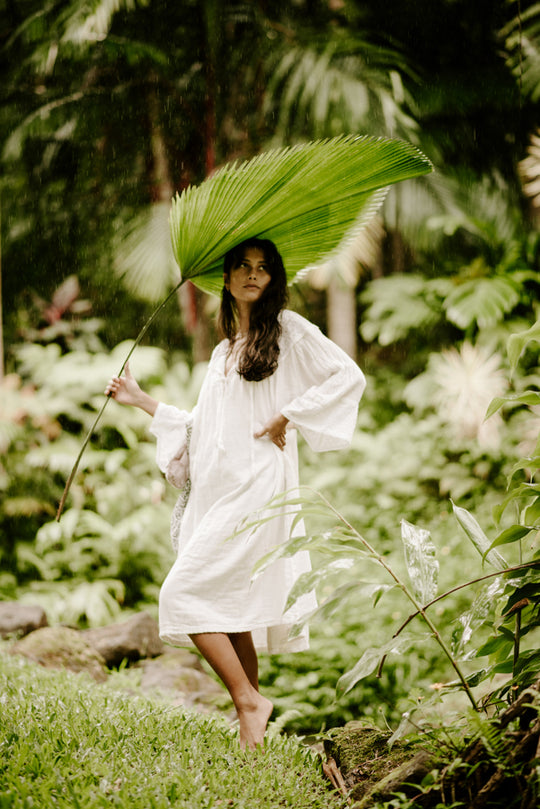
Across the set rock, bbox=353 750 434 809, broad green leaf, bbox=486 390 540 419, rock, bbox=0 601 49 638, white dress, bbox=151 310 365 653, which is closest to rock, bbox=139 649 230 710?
rock, bbox=0 601 49 638

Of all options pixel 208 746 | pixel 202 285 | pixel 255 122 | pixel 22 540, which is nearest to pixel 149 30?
pixel 255 122

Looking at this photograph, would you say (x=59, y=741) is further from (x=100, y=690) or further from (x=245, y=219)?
(x=245, y=219)

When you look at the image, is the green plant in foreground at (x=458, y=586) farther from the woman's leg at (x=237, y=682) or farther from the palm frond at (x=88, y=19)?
the palm frond at (x=88, y=19)

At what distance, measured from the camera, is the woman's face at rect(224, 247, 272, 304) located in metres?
2.97

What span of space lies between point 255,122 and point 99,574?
15.9 ft

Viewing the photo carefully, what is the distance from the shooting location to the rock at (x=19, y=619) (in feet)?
15.8

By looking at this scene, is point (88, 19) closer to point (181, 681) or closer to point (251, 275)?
point (251, 275)

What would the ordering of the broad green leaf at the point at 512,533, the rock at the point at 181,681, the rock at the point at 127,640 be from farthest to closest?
the rock at the point at 127,640
the rock at the point at 181,681
the broad green leaf at the point at 512,533

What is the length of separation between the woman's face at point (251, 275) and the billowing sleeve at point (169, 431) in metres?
0.50

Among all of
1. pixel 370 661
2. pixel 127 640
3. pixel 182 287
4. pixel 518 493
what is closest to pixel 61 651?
pixel 127 640

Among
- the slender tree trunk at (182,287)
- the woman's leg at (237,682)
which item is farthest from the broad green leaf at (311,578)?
the slender tree trunk at (182,287)

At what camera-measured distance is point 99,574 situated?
616cm

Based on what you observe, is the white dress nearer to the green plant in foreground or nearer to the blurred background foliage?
the green plant in foreground

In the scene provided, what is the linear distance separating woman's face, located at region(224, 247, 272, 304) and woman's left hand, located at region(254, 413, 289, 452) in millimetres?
474
